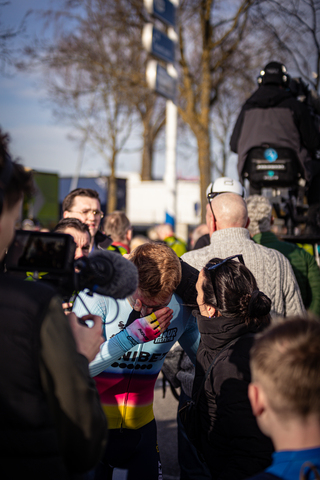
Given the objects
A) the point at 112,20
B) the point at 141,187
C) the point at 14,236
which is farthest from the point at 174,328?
the point at 141,187

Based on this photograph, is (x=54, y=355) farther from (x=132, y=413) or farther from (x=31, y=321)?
(x=132, y=413)

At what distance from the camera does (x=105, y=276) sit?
4.58 ft

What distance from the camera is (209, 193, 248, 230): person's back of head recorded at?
Result: 132 inches

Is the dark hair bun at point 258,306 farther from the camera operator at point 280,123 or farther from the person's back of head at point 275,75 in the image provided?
the person's back of head at point 275,75

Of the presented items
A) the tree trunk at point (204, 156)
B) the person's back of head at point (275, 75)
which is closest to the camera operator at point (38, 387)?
the person's back of head at point (275, 75)

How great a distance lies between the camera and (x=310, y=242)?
5066 mm

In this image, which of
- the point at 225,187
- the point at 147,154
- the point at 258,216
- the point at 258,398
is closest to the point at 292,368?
the point at 258,398

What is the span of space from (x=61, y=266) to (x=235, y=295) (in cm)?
116

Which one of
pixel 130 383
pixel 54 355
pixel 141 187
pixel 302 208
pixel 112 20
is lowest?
pixel 130 383

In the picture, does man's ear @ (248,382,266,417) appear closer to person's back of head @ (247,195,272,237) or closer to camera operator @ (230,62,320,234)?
person's back of head @ (247,195,272,237)

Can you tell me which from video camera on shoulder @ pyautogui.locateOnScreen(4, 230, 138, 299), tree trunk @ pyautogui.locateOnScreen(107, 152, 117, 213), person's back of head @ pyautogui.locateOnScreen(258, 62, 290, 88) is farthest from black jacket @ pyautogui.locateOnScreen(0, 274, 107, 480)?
tree trunk @ pyautogui.locateOnScreen(107, 152, 117, 213)

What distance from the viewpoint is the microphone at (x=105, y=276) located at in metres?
1.39

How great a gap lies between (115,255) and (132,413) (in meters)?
1.29

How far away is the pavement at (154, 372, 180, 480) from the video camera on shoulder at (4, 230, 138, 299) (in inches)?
109
